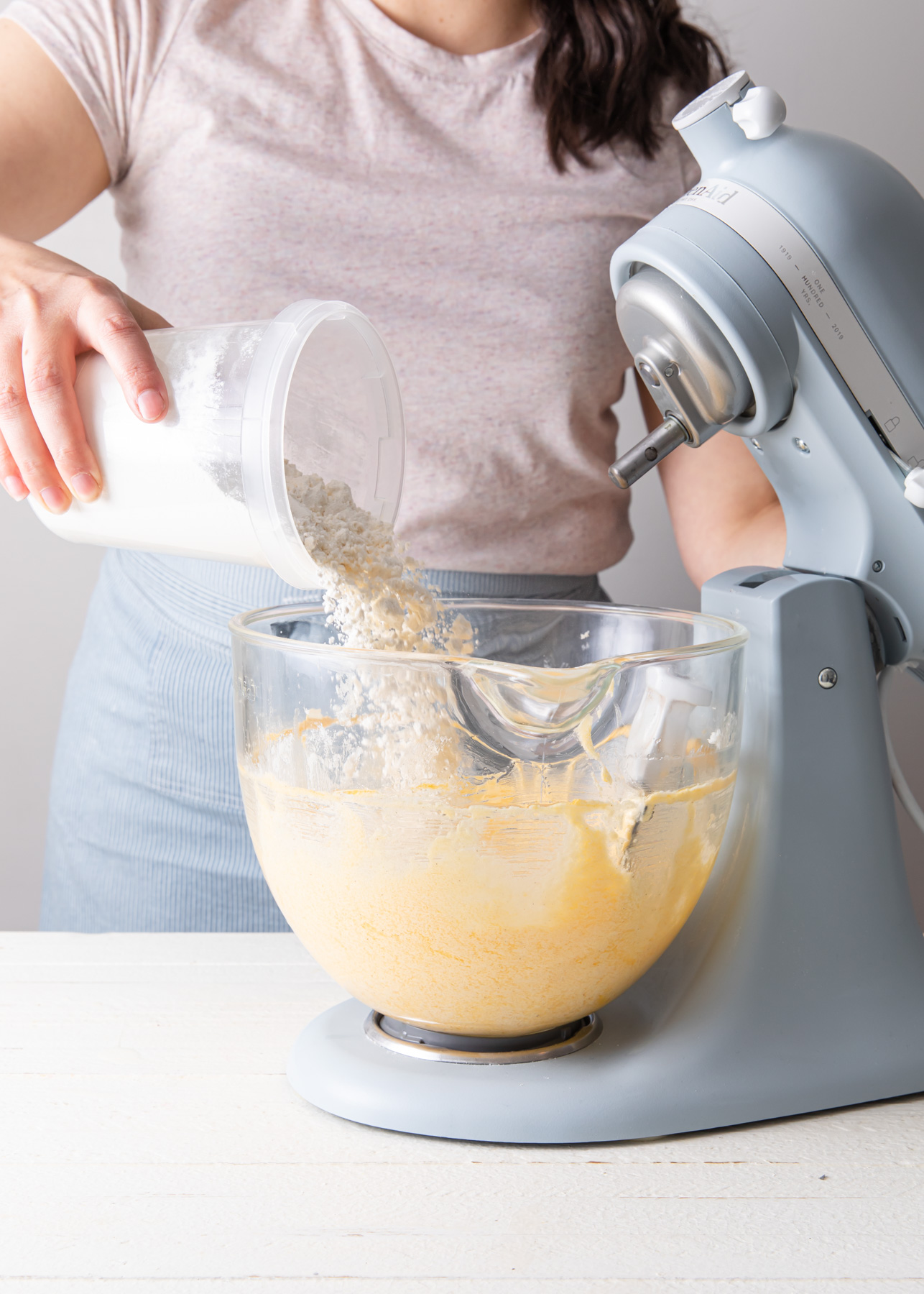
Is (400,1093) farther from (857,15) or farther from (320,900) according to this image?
(857,15)

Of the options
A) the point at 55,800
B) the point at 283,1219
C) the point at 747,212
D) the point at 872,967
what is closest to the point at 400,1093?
the point at 283,1219

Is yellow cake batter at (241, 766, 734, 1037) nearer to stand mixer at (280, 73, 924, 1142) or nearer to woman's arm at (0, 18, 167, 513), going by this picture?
stand mixer at (280, 73, 924, 1142)

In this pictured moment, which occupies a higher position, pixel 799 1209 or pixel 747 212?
pixel 747 212

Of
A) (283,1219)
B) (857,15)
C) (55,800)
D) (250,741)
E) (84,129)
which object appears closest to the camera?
(283,1219)

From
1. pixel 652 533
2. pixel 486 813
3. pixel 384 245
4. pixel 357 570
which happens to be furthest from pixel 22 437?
pixel 652 533

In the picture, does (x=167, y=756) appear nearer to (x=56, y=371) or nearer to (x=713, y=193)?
(x=56, y=371)

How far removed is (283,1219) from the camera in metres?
0.40

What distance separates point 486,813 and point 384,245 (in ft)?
2.07

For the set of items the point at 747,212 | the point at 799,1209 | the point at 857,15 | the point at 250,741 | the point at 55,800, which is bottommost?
the point at 799,1209

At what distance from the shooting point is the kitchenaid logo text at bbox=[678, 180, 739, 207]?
49cm

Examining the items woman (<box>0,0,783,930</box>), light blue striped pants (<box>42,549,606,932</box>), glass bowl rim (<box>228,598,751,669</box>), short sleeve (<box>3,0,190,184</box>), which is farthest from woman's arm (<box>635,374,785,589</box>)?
short sleeve (<box>3,0,190,184</box>)

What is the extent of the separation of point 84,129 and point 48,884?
68 cm

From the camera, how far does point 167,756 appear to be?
979mm

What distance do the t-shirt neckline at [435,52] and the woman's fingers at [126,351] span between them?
54cm
